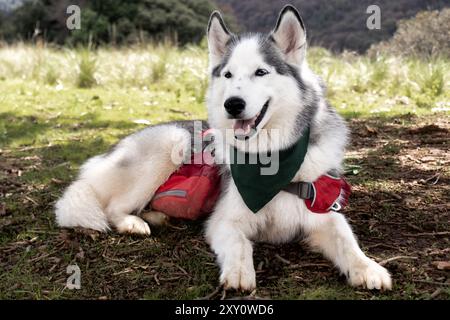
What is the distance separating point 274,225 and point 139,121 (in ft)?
14.1

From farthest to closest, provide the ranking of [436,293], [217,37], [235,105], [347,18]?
[347,18]
[217,37]
[235,105]
[436,293]

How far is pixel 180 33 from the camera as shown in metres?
21.8

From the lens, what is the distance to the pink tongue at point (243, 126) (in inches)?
115

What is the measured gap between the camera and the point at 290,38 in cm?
316

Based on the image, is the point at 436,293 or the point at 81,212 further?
the point at 81,212

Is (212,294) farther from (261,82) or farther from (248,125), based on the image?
(261,82)

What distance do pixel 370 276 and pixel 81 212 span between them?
76.7 inches

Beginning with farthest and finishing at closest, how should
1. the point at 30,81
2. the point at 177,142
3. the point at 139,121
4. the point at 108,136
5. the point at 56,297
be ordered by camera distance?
the point at 30,81 → the point at 139,121 → the point at 108,136 → the point at 177,142 → the point at 56,297

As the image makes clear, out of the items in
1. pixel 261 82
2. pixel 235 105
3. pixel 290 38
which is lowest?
pixel 235 105

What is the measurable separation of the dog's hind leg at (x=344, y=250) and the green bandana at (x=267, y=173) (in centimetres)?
31

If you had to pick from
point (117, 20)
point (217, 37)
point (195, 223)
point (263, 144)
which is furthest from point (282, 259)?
point (117, 20)

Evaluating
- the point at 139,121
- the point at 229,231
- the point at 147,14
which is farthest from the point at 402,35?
the point at 229,231
